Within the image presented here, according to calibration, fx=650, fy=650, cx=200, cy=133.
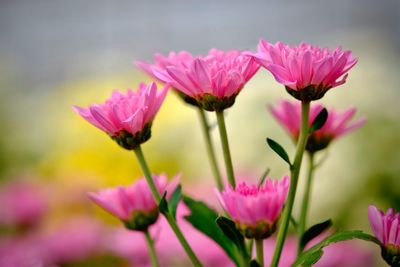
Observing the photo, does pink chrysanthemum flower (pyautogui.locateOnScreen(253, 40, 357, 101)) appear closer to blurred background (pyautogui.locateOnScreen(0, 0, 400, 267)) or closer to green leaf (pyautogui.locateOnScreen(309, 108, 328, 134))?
green leaf (pyautogui.locateOnScreen(309, 108, 328, 134))

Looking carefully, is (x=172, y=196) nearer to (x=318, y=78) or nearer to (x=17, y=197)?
(x=318, y=78)

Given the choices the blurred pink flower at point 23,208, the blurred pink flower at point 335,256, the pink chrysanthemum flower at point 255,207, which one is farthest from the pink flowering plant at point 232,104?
the blurred pink flower at point 23,208

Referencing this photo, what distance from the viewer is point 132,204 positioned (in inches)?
13.9

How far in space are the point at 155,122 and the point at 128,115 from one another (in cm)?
154

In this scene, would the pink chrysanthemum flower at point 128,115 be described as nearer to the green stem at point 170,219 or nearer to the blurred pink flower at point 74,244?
the green stem at point 170,219

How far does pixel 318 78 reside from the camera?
29 centimetres

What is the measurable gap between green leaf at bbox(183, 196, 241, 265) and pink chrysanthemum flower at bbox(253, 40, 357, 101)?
9 centimetres

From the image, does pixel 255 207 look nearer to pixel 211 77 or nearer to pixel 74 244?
pixel 211 77

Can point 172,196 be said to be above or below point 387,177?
above

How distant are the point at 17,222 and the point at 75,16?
3.18m

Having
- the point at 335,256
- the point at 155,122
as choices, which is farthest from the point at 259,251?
the point at 155,122

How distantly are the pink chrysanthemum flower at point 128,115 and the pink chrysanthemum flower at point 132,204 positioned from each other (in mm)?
43

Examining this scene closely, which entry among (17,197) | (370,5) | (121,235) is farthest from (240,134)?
(370,5)

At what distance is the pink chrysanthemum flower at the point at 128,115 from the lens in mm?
308
